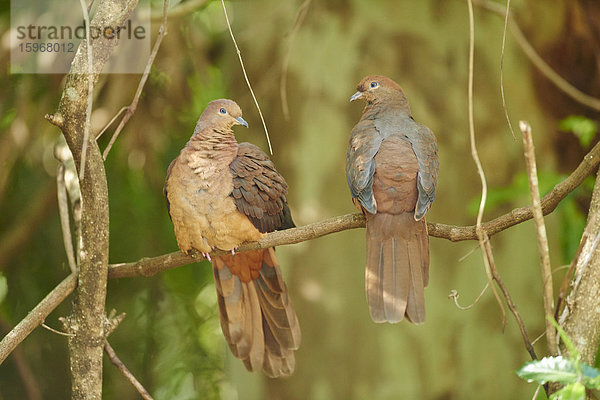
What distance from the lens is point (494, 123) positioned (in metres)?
4.82

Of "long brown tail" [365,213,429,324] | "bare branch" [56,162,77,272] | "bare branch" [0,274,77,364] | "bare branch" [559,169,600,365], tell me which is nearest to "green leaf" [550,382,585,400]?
"bare branch" [559,169,600,365]

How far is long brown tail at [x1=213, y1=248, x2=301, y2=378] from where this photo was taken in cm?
307

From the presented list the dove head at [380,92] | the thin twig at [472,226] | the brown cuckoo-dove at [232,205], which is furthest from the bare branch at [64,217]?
the dove head at [380,92]

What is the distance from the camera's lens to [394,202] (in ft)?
8.71

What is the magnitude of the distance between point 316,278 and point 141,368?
1.48 meters

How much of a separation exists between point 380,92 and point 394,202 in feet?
1.81

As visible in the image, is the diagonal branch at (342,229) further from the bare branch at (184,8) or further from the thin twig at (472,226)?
the bare branch at (184,8)

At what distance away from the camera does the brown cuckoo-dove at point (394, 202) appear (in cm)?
246

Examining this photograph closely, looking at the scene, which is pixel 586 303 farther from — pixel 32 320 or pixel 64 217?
pixel 64 217

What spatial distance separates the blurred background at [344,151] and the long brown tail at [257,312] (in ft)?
5.28

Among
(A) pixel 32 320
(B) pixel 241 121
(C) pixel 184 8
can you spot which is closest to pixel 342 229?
(B) pixel 241 121

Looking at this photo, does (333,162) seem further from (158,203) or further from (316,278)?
(158,203)

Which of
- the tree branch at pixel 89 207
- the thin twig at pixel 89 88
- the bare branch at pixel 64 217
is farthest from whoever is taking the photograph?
the bare branch at pixel 64 217

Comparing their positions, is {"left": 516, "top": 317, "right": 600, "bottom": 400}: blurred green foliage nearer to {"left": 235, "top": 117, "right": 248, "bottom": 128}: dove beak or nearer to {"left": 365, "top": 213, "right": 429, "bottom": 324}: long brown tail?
{"left": 365, "top": 213, "right": 429, "bottom": 324}: long brown tail
